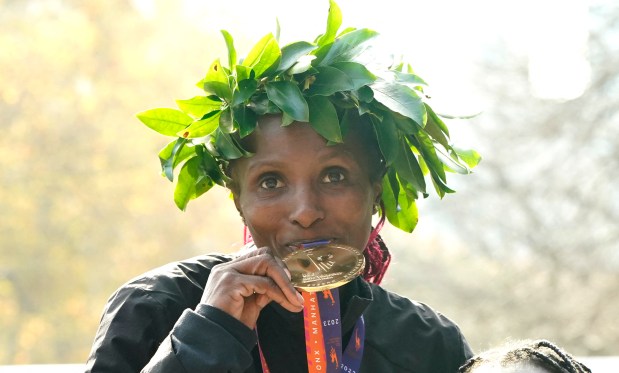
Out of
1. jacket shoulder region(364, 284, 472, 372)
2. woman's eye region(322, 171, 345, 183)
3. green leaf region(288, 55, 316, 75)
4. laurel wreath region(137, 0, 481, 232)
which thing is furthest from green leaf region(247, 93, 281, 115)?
jacket shoulder region(364, 284, 472, 372)

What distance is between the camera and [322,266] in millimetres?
2676

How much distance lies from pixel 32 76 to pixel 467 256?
283 inches

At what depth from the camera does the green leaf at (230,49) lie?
114 inches

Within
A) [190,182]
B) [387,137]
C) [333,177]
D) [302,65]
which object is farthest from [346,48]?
[190,182]

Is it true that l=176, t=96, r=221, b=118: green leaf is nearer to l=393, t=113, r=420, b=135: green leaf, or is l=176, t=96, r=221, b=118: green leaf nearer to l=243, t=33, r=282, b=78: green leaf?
l=243, t=33, r=282, b=78: green leaf

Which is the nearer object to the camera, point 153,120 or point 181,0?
point 153,120

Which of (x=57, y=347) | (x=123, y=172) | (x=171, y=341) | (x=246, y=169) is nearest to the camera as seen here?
(x=171, y=341)

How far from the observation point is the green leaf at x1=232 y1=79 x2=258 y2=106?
2.77m

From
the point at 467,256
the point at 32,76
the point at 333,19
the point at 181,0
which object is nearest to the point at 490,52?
the point at 467,256

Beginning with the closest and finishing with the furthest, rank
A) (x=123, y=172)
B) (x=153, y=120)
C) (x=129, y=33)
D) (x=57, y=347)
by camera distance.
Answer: (x=153, y=120), (x=57, y=347), (x=123, y=172), (x=129, y=33)

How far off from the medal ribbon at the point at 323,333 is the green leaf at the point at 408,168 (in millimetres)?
402

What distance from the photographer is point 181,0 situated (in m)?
17.4

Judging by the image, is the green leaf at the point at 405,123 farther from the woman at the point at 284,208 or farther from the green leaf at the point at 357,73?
the green leaf at the point at 357,73

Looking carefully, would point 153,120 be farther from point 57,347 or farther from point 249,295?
point 57,347
